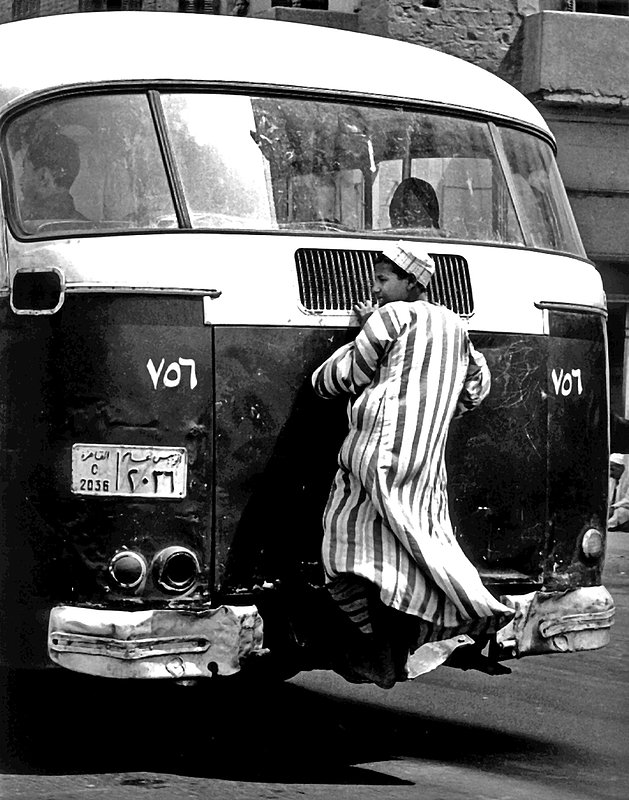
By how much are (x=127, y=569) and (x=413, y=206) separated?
6.32ft

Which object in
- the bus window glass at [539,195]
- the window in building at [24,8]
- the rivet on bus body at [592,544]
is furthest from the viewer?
the window in building at [24,8]

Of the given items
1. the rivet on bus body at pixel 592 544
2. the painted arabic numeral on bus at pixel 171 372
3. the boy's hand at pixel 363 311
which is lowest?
the rivet on bus body at pixel 592 544

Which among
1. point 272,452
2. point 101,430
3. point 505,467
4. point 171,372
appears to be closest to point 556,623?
point 505,467

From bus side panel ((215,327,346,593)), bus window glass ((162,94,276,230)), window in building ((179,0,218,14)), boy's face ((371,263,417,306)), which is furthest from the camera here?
window in building ((179,0,218,14))

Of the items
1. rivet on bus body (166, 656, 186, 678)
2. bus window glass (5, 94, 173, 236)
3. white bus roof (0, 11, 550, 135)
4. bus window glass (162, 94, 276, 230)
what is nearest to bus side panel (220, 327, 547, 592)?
rivet on bus body (166, 656, 186, 678)

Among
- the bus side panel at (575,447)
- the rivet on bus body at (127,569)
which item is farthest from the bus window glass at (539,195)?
the rivet on bus body at (127,569)

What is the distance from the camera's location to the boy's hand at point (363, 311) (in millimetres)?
6613

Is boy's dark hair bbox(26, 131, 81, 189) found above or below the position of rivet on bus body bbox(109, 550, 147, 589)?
above

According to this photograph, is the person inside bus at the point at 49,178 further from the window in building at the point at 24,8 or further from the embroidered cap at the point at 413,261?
the window in building at the point at 24,8

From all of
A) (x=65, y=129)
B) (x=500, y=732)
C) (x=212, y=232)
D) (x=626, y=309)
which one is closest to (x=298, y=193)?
(x=212, y=232)

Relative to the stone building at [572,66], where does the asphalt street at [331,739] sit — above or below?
below

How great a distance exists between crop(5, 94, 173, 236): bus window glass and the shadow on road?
199cm

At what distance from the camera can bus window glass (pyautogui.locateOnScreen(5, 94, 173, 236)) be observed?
658 cm

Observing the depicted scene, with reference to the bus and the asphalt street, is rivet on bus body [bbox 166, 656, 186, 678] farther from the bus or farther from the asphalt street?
the asphalt street
